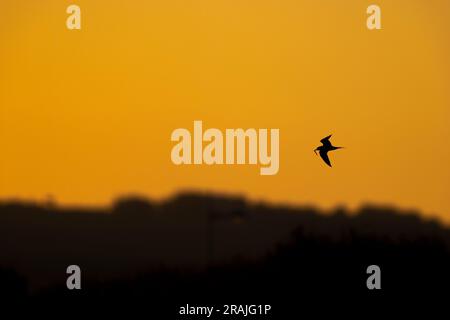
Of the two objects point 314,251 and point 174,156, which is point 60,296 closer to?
point 314,251

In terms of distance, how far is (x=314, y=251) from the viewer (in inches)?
1606

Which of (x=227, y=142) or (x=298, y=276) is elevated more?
(x=227, y=142)

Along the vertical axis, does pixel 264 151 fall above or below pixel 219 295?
above
